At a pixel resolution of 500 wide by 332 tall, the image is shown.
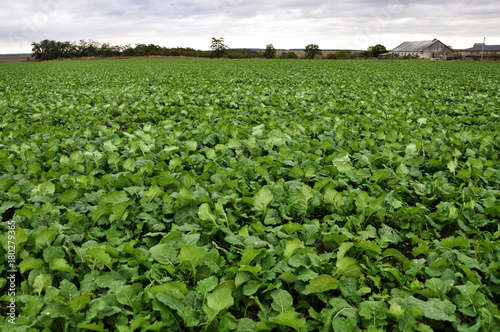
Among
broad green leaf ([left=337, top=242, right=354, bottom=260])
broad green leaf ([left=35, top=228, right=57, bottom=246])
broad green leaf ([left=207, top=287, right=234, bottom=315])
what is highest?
broad green leaf ([left=35, top=228, right=57, bottom=246])

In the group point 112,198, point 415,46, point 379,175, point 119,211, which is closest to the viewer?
point 119,211

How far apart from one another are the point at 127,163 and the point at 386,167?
3382 millimetres

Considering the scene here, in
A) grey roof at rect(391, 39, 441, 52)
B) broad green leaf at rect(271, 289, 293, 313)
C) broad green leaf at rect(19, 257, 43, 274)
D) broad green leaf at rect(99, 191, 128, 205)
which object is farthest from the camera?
grey roof at rect(391, 39, 441, 52)

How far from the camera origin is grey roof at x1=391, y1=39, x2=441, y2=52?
9751 centimetres

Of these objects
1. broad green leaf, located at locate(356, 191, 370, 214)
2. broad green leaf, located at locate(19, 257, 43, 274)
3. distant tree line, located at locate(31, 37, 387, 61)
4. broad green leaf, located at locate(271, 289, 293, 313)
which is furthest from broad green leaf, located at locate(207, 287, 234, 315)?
distant tree line, located at locate(31, 37, 387, 61)

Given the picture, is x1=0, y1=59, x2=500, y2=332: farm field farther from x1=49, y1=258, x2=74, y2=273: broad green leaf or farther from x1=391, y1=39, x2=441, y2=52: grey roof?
x1=391, y1=39, x2=441, y2=52: grey roof

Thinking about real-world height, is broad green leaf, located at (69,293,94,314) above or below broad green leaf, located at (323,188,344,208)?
below

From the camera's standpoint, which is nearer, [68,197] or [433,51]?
[68,197]

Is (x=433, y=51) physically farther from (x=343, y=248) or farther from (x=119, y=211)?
(x=119, y=211)

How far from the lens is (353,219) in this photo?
3109 millimetres

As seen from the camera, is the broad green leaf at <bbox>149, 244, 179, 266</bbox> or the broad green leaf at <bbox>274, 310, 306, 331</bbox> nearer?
the broad green leaf at <bbox>274, 310, 306, 331</bbox>

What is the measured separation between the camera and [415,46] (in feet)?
342

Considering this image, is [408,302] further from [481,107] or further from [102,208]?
[481,107]

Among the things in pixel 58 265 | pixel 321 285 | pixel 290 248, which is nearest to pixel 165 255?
pixel 58 265
